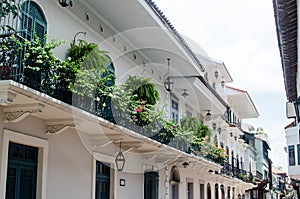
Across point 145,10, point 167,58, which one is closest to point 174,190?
point 167,58

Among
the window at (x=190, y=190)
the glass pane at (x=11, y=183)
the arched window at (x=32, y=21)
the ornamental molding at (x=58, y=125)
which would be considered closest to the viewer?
the glass pane at (x=11, y=183)

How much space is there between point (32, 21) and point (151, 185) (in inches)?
292

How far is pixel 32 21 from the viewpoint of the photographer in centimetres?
845

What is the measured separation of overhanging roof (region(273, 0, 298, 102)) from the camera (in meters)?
9.02

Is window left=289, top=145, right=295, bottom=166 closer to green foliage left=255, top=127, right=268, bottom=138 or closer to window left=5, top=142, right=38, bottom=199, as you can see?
window left=5, top=142, right=38, bottom=199

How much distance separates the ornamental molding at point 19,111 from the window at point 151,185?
273 inches

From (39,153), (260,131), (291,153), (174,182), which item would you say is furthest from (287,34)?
(260,131)

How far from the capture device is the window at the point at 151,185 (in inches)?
539

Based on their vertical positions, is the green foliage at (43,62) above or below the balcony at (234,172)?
above

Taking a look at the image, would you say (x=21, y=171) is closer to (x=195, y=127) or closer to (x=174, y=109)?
(x=174, y=109)

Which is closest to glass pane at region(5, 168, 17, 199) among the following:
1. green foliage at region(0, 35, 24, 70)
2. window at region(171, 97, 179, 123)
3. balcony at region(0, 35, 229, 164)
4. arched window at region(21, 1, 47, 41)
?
balcony at region(0, 35, 229, 164)

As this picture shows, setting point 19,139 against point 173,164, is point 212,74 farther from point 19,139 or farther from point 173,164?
point 19,139

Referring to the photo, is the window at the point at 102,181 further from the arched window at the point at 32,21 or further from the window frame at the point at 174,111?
the window frame at the point at 174,111

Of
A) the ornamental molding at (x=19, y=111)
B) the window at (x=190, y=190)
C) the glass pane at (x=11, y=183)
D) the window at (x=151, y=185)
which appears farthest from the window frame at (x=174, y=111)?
the ornamental molding at (x=19, y=111)
